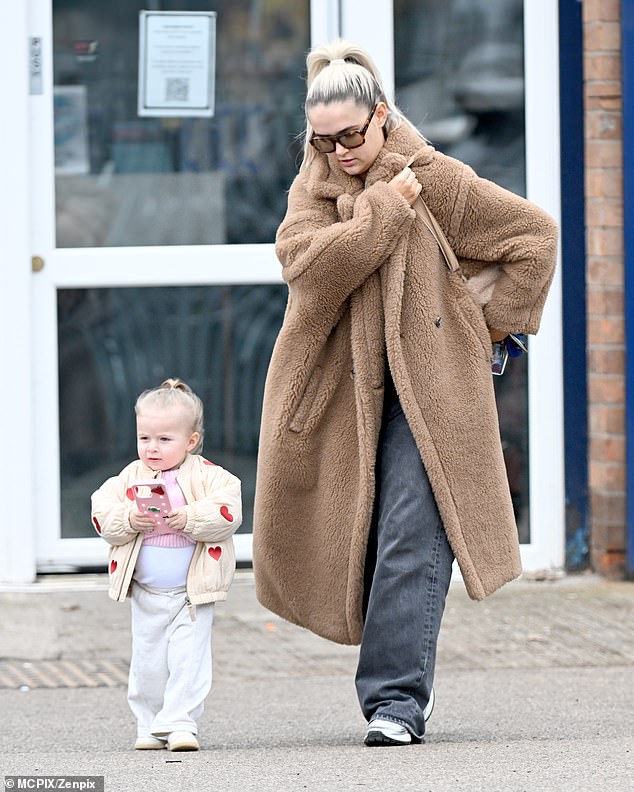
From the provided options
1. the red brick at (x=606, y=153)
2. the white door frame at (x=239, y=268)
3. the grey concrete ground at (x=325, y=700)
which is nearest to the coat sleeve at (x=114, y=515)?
the grey concrete ground at (x=325, y=700)

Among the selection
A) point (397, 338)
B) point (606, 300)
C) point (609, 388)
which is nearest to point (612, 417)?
point (609, 388)

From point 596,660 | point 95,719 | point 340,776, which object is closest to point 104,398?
point 95,719

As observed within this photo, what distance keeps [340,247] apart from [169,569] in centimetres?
92

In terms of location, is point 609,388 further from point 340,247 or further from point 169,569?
point 169,569

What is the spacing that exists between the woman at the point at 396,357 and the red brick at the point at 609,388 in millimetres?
2066

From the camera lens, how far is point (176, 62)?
6.06m

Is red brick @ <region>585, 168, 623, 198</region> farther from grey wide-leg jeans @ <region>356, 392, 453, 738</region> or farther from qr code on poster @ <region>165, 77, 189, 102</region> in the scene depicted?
grey wide-leg jeans @ <region>356, 392, 453, 738</region>

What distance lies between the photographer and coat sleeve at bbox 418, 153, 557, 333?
388 centimetres

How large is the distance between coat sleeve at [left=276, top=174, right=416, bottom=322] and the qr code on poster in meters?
2.32

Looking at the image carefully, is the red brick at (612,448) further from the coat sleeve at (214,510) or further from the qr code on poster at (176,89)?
the coat sleeve at (214,510)

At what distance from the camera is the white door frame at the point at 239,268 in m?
5.98

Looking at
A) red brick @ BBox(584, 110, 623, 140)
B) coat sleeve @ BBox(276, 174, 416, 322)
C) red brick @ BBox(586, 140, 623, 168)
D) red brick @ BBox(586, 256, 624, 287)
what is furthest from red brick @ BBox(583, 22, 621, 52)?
coat sleeve @ BBox(276, 174, 416, 322)

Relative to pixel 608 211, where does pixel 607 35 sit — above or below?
above

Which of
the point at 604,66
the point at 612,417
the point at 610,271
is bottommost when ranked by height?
the point at 612,417
